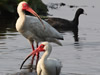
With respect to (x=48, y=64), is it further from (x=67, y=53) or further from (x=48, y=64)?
(x=67, y=53)

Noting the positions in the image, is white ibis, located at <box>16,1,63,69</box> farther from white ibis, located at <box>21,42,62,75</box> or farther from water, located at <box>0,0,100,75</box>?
white ibis, located at <box>21,42,62,75</box>

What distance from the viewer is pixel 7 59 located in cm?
1363

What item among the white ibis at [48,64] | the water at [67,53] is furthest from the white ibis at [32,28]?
the white ibis at [48,64]

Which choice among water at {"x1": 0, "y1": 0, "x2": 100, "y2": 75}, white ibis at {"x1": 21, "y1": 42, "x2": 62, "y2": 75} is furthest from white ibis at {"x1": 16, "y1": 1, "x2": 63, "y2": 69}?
white ibis at {"x1": 21, "y1": 42, "x2": 62, "y2": 75}

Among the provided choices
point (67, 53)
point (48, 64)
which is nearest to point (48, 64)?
point (48, 64)

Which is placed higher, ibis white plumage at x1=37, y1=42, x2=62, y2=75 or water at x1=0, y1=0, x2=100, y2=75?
ibis white plumage at x1=37, y1=42, x2=62, y2=75

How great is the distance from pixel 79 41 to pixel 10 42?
279 cm

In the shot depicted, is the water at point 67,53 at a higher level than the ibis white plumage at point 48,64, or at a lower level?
lower

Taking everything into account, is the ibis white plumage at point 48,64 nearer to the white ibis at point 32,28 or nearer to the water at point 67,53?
the water at point 67,53

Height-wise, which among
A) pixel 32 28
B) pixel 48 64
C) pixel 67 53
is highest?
pixel 32 28

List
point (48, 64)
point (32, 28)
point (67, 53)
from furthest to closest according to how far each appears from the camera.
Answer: point (67, 53)
point (32, 28)
point (48, 64)

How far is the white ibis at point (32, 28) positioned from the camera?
13.4 m

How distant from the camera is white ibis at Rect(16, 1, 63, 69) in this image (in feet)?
43.9

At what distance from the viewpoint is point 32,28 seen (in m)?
13.6
